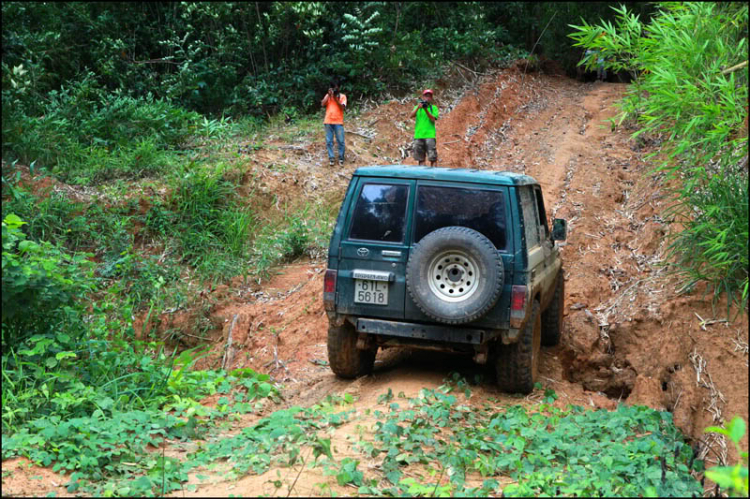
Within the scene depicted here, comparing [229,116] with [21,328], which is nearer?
[21,328]

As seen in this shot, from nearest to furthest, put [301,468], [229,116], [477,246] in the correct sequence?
[301,468]
[477,246]
[229,116]

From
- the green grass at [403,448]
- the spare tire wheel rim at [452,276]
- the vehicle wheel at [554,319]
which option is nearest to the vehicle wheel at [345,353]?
the green grass at [403,448]

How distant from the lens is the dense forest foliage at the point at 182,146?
561 centimetres

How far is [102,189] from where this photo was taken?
1070 cm

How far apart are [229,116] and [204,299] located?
6591mm

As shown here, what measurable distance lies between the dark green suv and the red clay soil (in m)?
0.54

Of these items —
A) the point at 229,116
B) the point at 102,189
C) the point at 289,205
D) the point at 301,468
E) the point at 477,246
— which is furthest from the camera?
the point at 229,116

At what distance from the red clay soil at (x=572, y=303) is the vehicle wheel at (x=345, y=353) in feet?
0.45

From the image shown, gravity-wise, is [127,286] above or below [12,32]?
below

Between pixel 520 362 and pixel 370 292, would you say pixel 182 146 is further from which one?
pixel 520 362

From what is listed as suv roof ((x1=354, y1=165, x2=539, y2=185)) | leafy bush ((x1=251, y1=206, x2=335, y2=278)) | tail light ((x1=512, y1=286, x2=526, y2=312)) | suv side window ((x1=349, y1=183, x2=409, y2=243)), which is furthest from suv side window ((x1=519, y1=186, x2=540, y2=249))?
leafy bush ((x1=251, y1=206, x2=335, y2=278))

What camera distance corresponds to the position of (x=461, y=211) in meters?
6.10

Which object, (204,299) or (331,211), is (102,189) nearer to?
(204,299)

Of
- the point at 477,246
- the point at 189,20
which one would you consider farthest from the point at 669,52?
the point at 189,20
